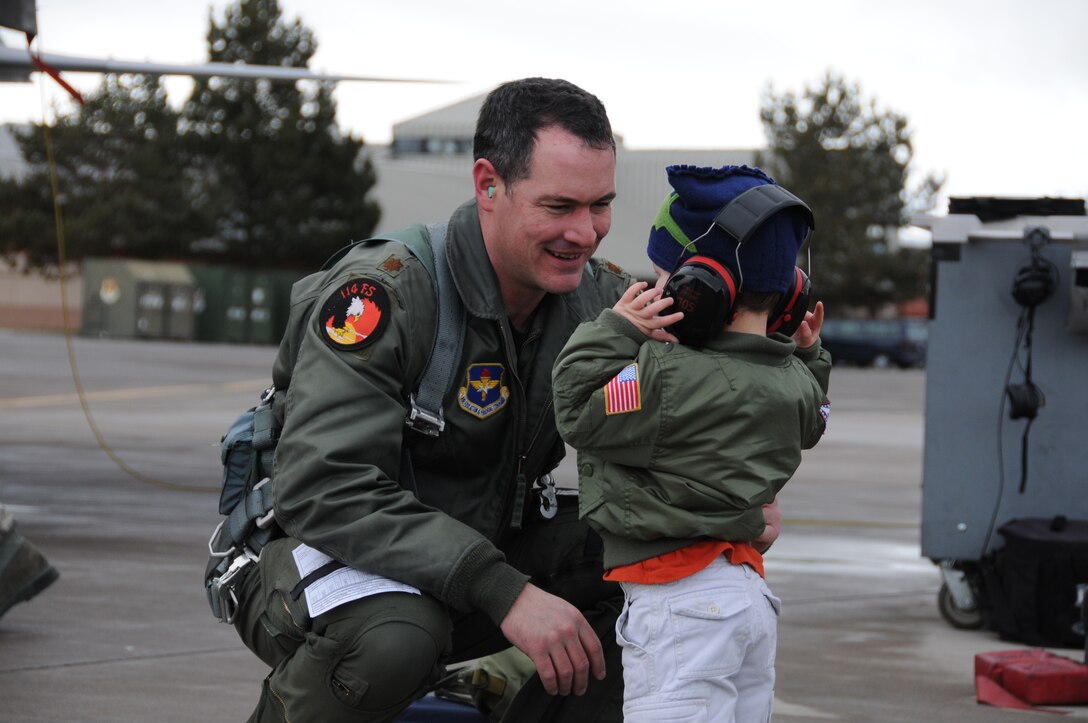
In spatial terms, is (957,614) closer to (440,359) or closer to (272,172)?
(440,359)

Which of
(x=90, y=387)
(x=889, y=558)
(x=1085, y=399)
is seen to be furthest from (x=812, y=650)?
(x=90, y=387)

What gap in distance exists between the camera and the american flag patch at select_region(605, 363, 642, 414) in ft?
9.60

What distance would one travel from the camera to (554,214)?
3236 millimetres

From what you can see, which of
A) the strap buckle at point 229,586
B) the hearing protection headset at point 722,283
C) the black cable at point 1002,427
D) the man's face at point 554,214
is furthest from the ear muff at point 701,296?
the black cable at point 1002,427

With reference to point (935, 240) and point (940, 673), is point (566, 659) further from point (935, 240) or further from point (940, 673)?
point (935, 240)

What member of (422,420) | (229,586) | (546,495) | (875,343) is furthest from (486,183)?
(875,343)

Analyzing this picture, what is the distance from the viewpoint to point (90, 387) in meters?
20.5

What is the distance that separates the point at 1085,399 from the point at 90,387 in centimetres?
1647

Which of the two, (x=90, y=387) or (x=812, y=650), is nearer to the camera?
(x=812, y=650)

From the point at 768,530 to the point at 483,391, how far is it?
69 centimetres

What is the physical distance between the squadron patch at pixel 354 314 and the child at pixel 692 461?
38 cm

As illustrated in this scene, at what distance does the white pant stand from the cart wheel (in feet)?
12.0

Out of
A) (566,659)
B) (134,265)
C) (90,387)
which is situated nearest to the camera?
(566,659)

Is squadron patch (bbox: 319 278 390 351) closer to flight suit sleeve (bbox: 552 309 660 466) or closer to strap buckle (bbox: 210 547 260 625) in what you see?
flight suit sleeve (bbox: 552 309 660 466)
